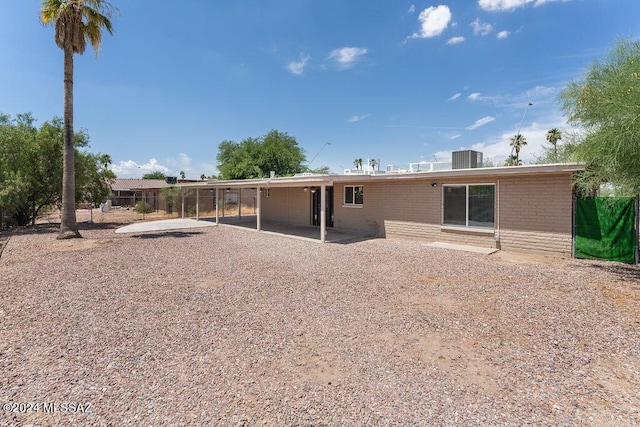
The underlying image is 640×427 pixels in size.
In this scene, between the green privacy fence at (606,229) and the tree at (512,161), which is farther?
the tree at (512,161)

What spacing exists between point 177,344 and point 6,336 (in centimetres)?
235

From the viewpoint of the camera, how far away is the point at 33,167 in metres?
15.6

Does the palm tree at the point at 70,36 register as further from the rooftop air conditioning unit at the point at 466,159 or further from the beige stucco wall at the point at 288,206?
the rooftop air conditioning unit at the point at 466,159

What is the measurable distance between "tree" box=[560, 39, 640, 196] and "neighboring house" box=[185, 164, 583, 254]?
140cm

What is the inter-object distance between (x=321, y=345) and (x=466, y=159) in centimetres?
1046

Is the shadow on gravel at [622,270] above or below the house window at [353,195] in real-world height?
below

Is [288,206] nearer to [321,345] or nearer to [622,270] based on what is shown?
[622,270]

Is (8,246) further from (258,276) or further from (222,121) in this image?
(222,121)

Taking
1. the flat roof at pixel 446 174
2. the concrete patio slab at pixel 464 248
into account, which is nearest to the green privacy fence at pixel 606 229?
the flat roof at pixel 446 174

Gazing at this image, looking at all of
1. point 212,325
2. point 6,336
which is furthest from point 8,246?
point 212,325

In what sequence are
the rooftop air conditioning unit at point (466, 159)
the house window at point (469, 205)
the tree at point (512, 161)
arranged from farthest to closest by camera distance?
the tree at point (512, 161) < the rooftop air conditioning unit at point (466, 159) < the house window at point (469, 205)

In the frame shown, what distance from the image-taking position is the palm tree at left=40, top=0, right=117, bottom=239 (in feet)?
37.9

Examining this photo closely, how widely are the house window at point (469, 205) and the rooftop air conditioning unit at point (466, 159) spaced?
139 cm

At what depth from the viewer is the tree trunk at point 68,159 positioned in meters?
12.0
